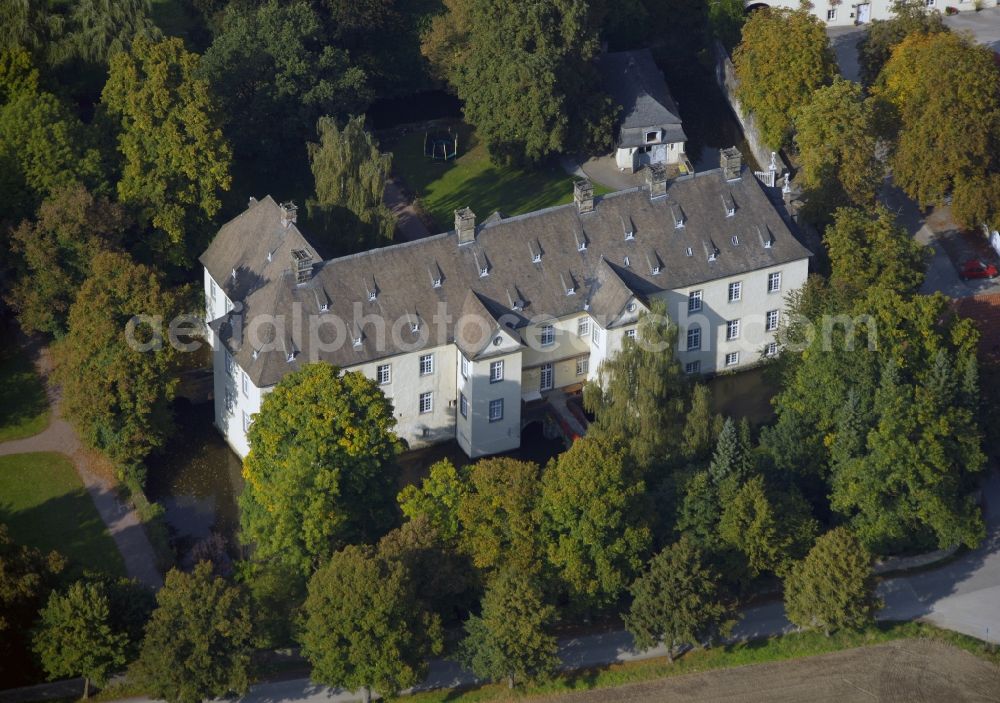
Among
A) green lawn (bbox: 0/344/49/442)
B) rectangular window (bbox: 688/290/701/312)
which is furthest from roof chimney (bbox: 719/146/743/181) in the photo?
green lawn (bbox: 0/344/49/442)

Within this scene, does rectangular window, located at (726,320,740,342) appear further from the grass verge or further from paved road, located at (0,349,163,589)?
paved road, located at (0,349,163,589)

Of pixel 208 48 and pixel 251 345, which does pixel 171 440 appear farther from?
pixel 208 48

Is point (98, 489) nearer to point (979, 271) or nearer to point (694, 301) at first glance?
point (694, 301)

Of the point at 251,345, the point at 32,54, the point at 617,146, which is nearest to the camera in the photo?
the point at 251,345


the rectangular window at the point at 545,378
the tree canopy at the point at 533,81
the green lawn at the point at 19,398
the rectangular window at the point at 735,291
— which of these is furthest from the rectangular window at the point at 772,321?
the green lawn at the point at 19,398

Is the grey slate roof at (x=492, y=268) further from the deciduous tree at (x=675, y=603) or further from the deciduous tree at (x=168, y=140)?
the deciduous tree at (x=675, y=603)

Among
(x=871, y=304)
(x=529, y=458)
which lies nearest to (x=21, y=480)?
(x=529, y=458)
